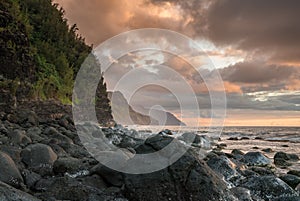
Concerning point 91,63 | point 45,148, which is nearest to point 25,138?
point 45,148

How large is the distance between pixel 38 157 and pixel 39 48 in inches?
672

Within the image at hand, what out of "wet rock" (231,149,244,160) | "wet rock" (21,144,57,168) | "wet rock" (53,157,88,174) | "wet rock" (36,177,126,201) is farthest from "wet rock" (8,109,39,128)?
"wet rock" (36,177,126,201)

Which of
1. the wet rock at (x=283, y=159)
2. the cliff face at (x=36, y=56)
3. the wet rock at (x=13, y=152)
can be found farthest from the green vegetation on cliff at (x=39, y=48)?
the wet rock at (x=283, y=159)

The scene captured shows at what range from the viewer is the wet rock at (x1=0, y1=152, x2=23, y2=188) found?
5.43 meters

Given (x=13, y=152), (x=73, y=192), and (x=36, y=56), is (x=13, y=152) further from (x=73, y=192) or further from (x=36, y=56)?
(x=36, y=56)

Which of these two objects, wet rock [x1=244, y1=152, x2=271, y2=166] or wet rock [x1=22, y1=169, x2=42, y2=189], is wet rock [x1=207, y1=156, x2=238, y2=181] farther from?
wet rock [x1=22, y1=169, x2=42, y2=189]

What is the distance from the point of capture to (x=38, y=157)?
6961 millimetres

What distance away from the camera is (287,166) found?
38.2ft

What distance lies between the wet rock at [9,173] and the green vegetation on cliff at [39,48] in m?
11.7

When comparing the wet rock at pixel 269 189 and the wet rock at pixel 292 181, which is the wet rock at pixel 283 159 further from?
the wet rock at pixel 269 189

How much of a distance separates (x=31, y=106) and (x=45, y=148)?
32.6 feet

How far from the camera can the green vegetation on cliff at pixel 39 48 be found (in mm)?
17156

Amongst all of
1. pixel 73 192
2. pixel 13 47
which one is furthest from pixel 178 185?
pixel 13 47

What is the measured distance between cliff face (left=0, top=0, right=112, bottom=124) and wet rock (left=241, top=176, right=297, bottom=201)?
11.6 metres
